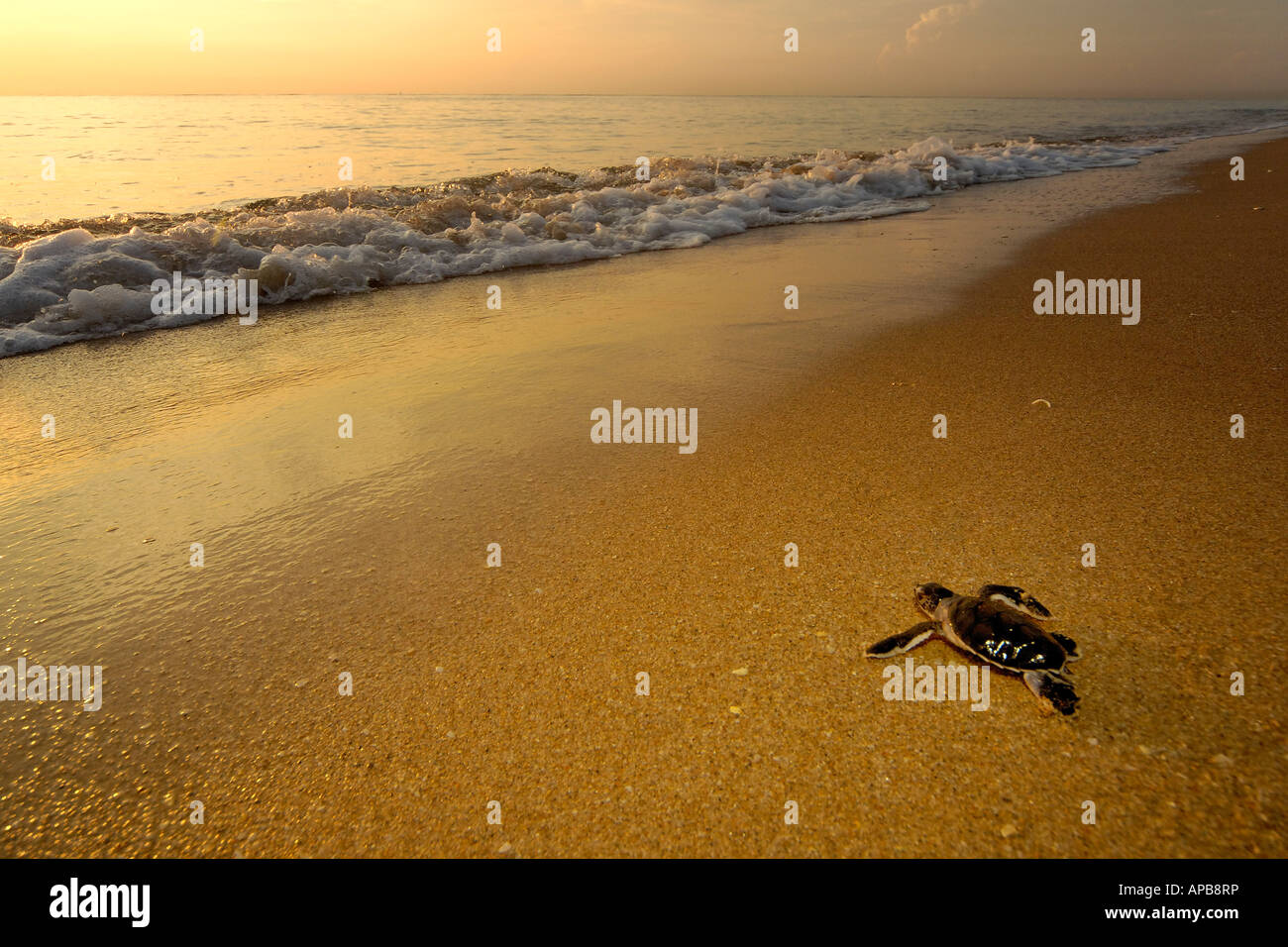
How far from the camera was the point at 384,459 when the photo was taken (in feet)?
12.3

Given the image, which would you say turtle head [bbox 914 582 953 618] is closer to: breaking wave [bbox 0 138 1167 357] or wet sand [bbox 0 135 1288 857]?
wet sand [bbox 0 135 1288 857]

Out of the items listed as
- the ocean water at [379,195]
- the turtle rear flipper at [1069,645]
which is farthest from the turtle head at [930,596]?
the ocean water at [379,195]

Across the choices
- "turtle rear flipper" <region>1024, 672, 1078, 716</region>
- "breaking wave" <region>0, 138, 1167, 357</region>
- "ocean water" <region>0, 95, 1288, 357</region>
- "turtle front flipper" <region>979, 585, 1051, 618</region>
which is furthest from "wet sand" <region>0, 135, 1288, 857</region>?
"ocean water" <region>0, 95, 1288, 357</region>

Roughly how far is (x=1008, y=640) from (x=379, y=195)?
41.4ft

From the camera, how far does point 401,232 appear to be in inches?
376

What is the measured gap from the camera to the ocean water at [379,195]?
24.8ft

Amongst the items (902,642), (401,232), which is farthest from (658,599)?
(401,232)

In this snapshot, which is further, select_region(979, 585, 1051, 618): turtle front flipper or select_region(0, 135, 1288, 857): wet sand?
select_region(979, 585, 1051, 618): turtle front flipper

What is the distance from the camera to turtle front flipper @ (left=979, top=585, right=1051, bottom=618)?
2303 mm

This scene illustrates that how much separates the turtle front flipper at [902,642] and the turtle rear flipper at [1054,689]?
0.31 m

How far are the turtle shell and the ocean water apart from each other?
763 cm

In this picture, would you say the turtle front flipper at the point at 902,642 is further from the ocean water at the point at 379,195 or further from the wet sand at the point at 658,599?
the ocean water at the point at 379,195

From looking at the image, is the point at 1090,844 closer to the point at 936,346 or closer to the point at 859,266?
the point at 936,346

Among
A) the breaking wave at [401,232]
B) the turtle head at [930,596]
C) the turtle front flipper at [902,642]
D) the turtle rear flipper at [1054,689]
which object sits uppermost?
the breaking wave at [401,232]
